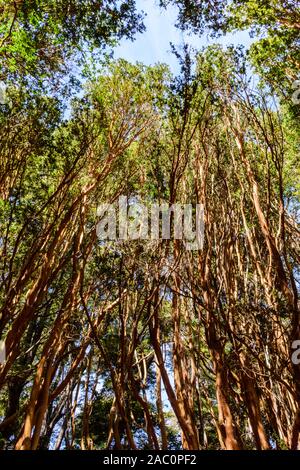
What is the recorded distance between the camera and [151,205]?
6.41m

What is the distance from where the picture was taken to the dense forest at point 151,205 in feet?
13.0

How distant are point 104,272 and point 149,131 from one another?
418cm

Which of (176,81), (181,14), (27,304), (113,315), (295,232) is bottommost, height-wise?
(27,304)

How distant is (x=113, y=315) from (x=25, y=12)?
621 cm

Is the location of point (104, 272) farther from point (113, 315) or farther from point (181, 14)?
point (181, 14)

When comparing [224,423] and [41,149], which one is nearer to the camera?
[224,423]

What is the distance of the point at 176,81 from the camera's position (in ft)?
17.1

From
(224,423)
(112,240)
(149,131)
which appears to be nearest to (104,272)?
(112,240)

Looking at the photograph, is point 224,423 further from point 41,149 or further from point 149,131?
point 149,131

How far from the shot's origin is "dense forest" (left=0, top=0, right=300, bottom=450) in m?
3.96

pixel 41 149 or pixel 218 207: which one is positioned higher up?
pixel 41 149
